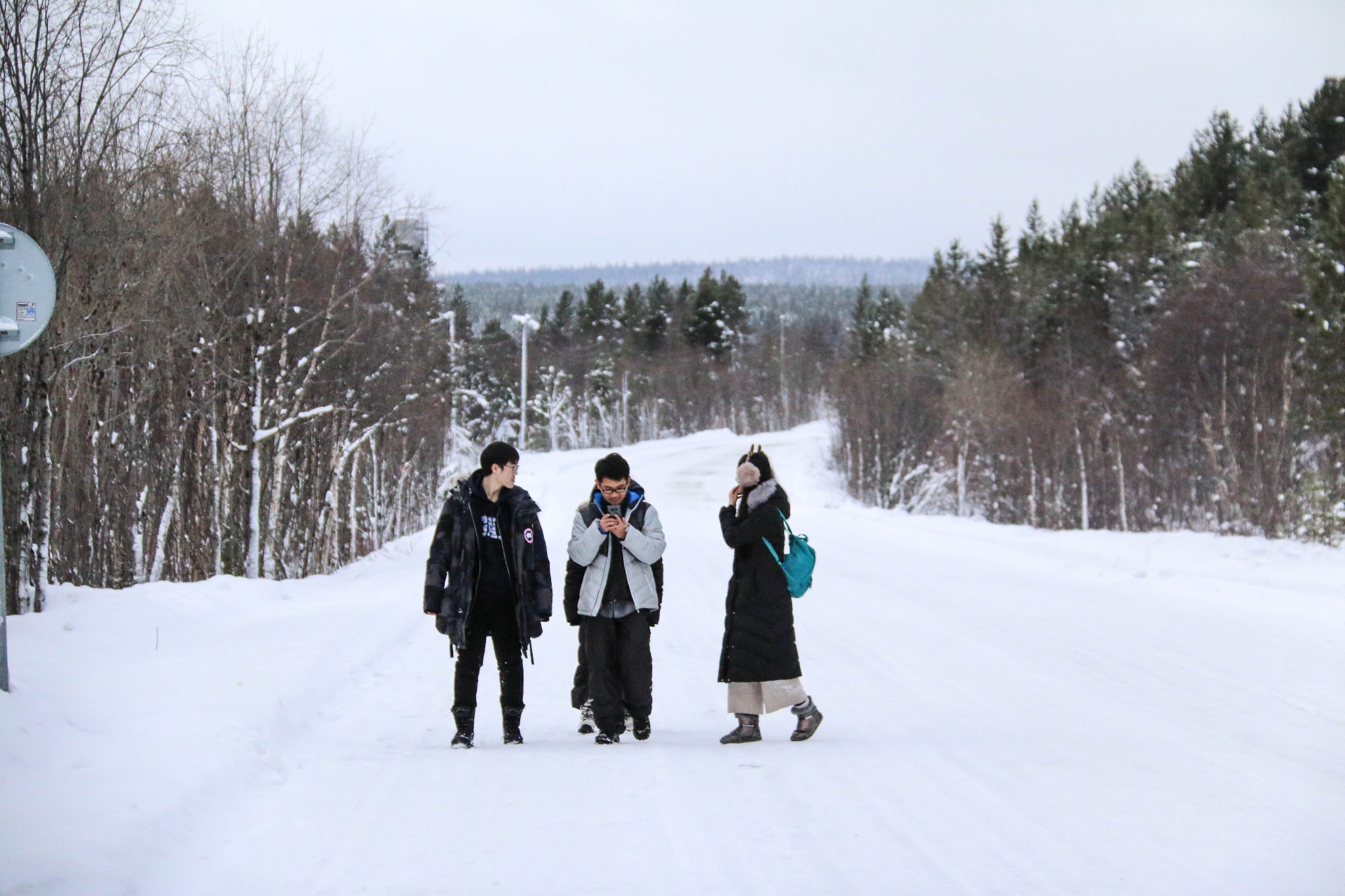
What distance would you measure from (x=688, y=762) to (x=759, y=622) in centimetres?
108

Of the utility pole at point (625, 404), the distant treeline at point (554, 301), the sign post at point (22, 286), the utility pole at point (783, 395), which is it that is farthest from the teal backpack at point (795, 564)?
the distant treeline at point (554, 301)

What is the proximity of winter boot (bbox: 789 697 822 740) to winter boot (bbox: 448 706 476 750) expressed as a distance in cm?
198

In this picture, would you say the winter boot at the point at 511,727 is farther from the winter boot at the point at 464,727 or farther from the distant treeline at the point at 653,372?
the distant treeline at the point at 653,372

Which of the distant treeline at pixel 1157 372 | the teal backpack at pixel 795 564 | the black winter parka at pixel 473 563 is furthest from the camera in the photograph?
the distant treeline at pixel 1157 372

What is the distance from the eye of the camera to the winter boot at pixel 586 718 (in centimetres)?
731

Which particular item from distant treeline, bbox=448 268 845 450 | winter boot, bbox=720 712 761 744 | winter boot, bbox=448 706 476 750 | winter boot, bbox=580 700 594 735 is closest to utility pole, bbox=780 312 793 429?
distant treeline, bbox=448 268 845 450

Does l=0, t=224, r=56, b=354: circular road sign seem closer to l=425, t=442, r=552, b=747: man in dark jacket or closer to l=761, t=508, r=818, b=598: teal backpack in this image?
l=425, t=442, r=552, b=747: man in dark jacket

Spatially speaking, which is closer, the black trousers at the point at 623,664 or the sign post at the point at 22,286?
the sign post at the point at 22,286

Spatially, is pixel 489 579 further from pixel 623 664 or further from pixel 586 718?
pixel 586 718

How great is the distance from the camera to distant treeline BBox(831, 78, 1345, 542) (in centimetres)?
2900

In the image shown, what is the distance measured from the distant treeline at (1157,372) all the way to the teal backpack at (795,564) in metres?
18.7

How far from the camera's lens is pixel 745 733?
22.9ft

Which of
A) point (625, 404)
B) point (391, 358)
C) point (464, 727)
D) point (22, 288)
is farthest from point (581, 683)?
point (625, 404)

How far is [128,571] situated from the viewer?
728 inches
